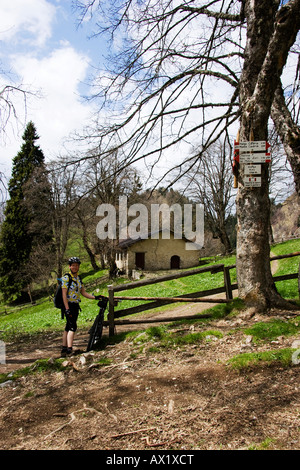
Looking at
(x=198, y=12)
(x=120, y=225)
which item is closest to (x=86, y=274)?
(x=120, y=225)

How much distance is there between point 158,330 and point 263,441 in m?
3.61

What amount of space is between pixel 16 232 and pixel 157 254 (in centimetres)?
1731

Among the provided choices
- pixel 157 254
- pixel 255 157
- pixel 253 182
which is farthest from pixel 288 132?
pixel 157 254

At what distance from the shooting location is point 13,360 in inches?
279

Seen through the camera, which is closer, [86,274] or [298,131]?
[298,131]

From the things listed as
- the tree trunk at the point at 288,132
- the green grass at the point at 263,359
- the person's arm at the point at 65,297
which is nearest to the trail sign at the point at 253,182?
the tree trunk at the point at 288,132

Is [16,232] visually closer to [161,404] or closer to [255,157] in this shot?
[255,157]

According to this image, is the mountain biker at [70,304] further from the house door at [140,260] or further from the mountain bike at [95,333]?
the house door at [140,260]

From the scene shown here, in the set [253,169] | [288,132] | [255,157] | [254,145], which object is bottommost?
[253,169]

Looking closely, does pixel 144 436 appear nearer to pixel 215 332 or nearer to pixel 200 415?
pixel 200 415

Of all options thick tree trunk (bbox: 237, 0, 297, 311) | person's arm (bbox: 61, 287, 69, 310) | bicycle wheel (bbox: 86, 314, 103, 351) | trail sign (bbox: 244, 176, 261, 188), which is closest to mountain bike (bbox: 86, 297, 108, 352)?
bicycle wheel (bbox: 86, 314, 103, 351)

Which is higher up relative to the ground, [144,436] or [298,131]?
[298,131]

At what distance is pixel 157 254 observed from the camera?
120 ft

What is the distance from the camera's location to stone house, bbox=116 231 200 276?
35281 millimetres
